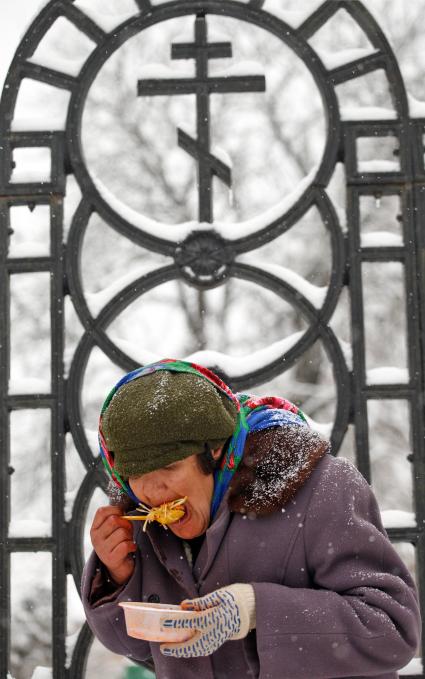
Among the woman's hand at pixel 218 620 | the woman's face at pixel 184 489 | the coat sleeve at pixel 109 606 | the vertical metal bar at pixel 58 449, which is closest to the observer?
the woman's hand at pixel 218 620

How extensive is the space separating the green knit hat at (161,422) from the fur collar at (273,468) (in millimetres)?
91

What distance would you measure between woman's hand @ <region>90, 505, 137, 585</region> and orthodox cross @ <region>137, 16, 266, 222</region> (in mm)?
1251

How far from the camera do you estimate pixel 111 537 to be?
1472 millimetres

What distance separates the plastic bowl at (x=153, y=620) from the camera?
1278 millimetres

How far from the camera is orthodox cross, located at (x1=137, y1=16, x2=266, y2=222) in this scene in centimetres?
254

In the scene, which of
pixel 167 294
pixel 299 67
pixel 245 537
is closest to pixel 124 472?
pixel 245 537

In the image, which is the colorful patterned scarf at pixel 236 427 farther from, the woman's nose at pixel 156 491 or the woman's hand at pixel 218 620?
the woman's hand at pixel 218 620

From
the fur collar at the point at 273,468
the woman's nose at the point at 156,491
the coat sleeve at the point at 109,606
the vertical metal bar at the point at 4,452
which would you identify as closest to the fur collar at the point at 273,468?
the fur collar at the point at 273,468

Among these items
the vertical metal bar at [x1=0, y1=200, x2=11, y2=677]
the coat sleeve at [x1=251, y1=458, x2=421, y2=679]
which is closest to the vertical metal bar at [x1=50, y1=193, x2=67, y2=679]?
the vertical metal bar at [x1=0, y1=200, x2=11, y2=677]

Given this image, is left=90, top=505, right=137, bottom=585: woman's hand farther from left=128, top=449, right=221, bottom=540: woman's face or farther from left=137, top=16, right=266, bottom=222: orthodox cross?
left=137, top=16, right=266, bottom=222: orthodox cross

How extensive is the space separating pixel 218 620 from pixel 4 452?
1.30 meters

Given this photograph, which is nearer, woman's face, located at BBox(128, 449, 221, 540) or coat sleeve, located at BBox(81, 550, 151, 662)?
woman's face, located at BBox(128, 449, 221, 540)

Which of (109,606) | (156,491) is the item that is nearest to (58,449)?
(109,606)

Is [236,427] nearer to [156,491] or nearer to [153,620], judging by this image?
[156,491]
